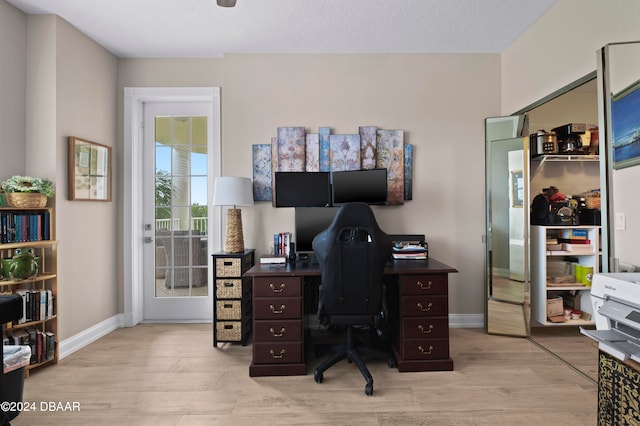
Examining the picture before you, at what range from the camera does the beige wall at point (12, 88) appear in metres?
2.78

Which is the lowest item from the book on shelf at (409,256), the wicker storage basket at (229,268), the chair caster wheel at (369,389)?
the chair caster wheel at (369,389)

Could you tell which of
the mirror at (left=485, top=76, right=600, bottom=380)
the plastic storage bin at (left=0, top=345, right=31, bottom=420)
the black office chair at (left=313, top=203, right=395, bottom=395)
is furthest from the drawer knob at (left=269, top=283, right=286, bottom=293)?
the mirror at (left=485, top=76, right=600, bottom=380)

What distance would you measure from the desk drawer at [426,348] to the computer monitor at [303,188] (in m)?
1.45

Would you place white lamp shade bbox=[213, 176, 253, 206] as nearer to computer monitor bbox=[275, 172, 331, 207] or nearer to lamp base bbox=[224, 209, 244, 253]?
lamp base bbox=[224, 209, 244, 253]

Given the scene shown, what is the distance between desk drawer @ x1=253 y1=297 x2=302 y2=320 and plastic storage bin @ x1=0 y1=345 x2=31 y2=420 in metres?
1.42

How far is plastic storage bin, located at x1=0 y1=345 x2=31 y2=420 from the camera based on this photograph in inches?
50.4

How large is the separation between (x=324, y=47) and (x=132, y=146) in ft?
7.46

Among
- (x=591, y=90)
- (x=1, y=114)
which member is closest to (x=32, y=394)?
(x=1, y=114)

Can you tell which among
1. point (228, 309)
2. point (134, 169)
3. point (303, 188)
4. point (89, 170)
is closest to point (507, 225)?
point (303, 188)

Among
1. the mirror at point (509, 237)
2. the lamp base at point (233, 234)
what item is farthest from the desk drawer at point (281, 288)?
the mirror at point (509, 237)

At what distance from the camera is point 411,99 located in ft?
12.1

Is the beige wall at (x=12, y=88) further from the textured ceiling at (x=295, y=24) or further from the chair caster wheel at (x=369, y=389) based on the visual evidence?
the chair caster wheel at (x=369, y=389)

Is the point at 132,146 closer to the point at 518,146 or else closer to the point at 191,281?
the point at 191,281

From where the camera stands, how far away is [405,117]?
12.1 feet
